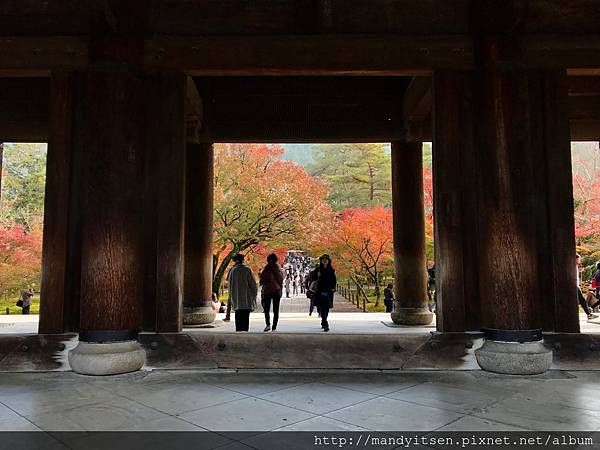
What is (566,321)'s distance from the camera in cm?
549

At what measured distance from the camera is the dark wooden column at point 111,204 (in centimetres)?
514

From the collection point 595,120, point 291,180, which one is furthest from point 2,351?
point 291,180

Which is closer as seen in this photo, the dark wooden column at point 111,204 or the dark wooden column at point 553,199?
the dark wooden column at point 111,204

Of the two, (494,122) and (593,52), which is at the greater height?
(593,52)

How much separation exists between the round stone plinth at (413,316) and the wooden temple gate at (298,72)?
3923 millimetres

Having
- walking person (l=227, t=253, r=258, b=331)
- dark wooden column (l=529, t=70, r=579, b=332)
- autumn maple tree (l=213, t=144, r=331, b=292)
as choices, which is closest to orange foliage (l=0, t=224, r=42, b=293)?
autumn maple tree (l=213, t=144, r=331, b=292)

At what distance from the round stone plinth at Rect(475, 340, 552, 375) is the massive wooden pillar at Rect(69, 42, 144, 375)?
4361mm

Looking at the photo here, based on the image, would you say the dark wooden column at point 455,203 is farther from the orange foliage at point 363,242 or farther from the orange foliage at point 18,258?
the orange foliage at point 18,258

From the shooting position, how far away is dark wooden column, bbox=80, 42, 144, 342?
203 inches

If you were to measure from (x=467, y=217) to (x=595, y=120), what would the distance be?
6.57 m

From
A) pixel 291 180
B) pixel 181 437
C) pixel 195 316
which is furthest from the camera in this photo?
pixel 291 180

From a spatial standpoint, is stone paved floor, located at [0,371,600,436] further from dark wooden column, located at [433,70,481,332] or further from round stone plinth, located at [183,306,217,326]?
round stone plinth, located at [183,306,217,326]

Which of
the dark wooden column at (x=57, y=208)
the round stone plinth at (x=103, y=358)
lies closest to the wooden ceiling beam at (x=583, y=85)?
the dark wooden column at (x=57, y=208)

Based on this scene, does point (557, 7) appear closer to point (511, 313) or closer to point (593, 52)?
point (593, 52)
